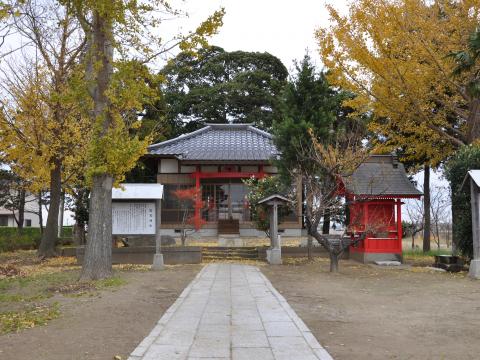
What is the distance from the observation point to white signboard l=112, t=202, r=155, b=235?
13938 millimetres

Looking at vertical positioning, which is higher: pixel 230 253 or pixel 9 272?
pixel 230 253

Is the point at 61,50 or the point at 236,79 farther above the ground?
the point at 236,79

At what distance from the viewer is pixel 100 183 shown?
1112cm

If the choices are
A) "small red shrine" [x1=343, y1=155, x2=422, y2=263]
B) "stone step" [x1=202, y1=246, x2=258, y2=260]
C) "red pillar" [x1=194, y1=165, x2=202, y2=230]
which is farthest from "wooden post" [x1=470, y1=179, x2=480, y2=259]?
"red pillar" [x1=194, y1=165, x2=202, y2=230]

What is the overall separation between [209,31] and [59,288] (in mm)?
6602

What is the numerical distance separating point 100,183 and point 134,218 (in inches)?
122

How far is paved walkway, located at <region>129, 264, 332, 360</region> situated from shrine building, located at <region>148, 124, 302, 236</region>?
48.6 ft

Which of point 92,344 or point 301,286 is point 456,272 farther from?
point 92,344

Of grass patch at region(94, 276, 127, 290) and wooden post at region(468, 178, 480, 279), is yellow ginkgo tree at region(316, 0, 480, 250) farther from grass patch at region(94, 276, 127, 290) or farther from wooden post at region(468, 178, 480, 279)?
grass patch at region(94, 276, 127, 290)

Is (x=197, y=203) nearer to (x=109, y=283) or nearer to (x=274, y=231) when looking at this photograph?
(x=274, y=231)

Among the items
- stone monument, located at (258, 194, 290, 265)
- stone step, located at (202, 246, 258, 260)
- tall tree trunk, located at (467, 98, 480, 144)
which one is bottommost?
stone step, located at (202, 246, 258, 260)

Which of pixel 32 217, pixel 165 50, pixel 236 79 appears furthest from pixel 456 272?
pixel 32 217

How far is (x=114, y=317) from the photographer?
6.95 meters

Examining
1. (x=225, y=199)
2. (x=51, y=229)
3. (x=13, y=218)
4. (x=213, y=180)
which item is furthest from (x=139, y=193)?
(x=13, y=218)
